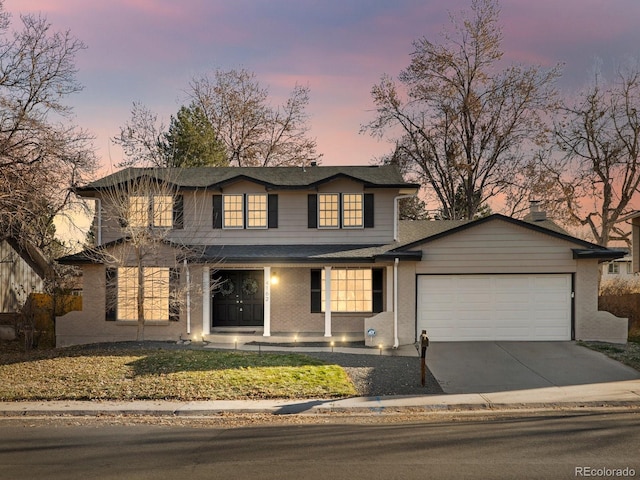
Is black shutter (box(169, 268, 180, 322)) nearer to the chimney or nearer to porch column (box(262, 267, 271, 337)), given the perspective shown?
porch column (box(262, 267, 271, 337))

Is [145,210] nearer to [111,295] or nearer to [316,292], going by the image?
[111,295]

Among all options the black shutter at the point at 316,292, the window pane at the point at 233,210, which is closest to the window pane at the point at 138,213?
the window pane at the point at 233,210

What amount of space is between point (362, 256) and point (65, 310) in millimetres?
12315

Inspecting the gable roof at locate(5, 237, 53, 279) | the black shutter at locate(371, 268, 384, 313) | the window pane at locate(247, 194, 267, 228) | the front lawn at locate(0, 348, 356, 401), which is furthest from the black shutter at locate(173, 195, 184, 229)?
the gable roof at locate(5, 237, 53, 279)

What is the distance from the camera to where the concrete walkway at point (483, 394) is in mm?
10320

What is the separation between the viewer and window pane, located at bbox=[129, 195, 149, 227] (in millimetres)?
16438

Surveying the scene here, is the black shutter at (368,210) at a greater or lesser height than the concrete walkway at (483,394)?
greater

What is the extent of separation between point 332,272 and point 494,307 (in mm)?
5666

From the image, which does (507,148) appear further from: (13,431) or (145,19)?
(13,431)

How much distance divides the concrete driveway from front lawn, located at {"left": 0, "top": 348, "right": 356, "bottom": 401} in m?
2.82

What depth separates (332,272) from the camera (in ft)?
63.0

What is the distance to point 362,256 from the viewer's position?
1811 centimetres

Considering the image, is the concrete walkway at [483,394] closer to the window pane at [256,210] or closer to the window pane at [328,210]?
the window pane at [328,210]

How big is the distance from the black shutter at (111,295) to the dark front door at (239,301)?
3.38m
